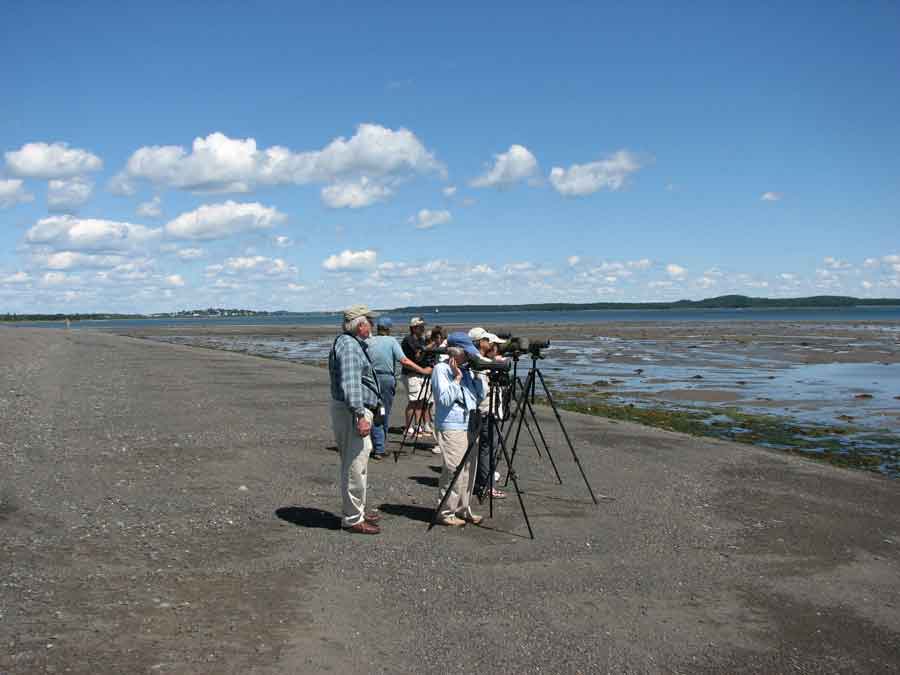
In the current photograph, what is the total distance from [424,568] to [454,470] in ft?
4.41

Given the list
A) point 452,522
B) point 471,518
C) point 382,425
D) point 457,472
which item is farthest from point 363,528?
point 382,425

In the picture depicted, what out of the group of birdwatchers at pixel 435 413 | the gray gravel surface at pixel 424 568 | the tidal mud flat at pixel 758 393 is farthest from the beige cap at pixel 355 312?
the tidal mud flat at pixel 758 393

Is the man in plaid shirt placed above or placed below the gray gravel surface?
above

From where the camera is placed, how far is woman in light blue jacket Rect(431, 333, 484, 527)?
7883 millimetres

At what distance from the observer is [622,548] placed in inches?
305

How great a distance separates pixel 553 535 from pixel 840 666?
322 cm

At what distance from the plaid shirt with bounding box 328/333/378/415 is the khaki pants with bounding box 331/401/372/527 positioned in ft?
0.48

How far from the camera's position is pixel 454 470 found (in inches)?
317

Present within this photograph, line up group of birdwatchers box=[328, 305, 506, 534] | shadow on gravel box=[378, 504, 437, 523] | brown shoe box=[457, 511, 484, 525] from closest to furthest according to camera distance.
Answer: group of birdwatchers box=[328, 305, 506, 534] → brown shoe box=[457, 511, 484, 525] → shadow on gravel box=[378, 504, 437, 523]

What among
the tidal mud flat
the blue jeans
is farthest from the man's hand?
the tidal mud flat

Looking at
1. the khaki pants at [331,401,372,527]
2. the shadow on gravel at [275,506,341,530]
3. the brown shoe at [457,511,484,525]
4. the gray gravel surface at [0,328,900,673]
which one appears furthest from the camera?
the brown shoe at [457,511,484,525]

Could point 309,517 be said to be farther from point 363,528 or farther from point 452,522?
point 452,522

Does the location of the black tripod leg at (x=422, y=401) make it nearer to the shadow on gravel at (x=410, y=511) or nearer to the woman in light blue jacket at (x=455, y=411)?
the shadow on gravel at (x=410, y=511)

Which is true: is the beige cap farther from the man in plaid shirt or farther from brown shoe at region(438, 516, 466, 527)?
brown shoe at region(438, 516, 466, 527)
